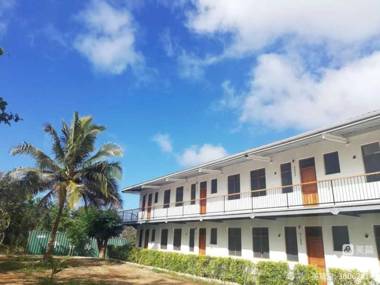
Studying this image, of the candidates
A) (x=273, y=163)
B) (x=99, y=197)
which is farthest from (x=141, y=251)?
(x=273, y=163)

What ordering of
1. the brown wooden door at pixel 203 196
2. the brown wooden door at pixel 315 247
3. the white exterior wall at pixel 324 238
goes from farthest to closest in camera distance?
the brown wooden door at pixel 203 196 < the brown wooden door at pixel 315 247 < the white exterior wall at pixel 324 238

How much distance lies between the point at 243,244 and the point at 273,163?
508 centimetres

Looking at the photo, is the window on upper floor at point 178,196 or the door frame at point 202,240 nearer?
the door frame at point 202,240

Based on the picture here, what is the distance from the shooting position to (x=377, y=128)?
1441cm

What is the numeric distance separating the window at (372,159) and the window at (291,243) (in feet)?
15.5

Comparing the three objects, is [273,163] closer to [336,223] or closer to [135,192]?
[336,223]

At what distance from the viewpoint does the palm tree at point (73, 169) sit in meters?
22.5

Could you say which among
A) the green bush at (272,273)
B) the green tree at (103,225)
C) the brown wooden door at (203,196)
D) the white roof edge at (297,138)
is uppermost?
the white roof edge at (297,138)

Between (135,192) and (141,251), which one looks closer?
A: (141,251)

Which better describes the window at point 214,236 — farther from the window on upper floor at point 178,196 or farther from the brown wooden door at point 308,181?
the brown wooden door at point 308,181

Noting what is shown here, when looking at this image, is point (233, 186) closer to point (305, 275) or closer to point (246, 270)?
point (246, 270)

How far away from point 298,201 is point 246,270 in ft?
15.0

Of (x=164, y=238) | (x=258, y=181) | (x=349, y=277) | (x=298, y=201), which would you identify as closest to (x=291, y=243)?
(x=298, y=201)

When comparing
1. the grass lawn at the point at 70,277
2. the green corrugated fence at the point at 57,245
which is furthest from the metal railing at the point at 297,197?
the green corrugated fence at the point at 57,245
